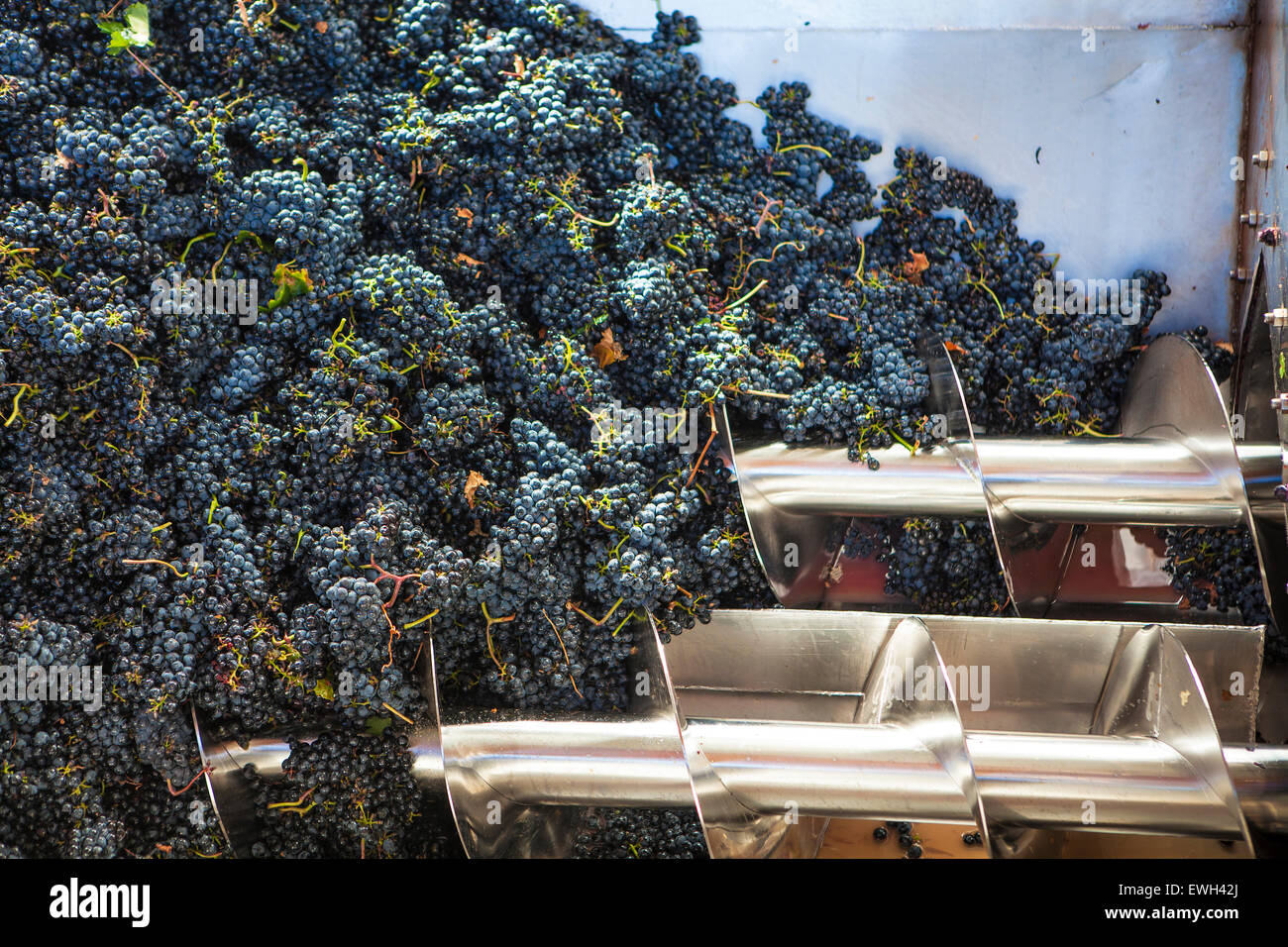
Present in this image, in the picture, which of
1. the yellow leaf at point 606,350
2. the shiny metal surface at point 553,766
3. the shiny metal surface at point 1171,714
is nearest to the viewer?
the shiny metal surface at point 1171,714

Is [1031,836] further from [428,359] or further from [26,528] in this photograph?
[26,528]

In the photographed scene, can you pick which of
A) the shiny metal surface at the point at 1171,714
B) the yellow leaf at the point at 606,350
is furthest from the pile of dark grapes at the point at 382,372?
the shiny metal surface at the point at 1171,714

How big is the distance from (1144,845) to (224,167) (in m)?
1.97

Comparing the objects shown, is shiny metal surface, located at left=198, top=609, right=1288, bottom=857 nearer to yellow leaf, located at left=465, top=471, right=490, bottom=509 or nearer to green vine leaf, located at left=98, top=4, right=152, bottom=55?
yellow leaf, located at left=465, top=471, right=490, bottom=509

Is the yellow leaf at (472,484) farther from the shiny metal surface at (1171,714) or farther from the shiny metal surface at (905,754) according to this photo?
the shiny metal surface at (1171,714)

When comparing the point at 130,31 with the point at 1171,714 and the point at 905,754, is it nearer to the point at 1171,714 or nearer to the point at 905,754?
the point at 905,754

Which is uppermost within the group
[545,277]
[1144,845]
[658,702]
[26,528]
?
[545,277]

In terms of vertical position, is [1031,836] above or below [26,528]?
below

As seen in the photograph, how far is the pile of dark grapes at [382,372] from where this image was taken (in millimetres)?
1682

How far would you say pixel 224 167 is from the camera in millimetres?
1742

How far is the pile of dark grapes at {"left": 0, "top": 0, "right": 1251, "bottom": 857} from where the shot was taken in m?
1.68

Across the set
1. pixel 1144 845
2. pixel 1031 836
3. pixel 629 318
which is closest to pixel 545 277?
pixel 629 318

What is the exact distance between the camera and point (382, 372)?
1.75 m
